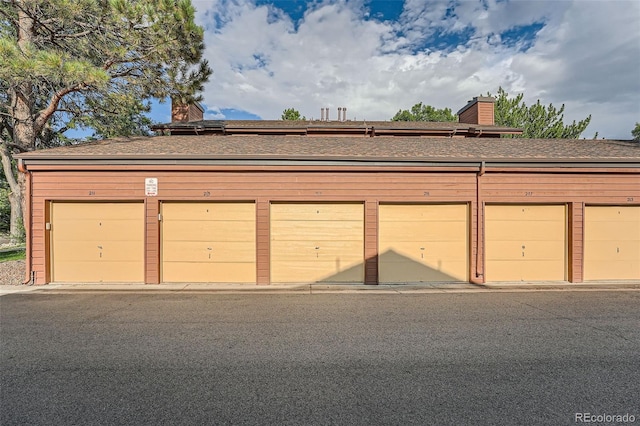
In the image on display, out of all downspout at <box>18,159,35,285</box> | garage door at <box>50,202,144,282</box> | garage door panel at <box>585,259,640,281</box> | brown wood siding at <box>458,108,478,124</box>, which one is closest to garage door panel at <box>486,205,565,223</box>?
garage door panel at <box>585,259,640,281</box>

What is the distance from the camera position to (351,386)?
3.14 metres

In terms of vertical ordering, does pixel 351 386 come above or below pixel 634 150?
below

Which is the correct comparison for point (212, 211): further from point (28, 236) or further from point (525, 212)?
point (525, 212)

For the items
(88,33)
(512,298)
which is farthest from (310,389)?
(88,33)

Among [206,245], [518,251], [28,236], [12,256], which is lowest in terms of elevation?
[12,256]

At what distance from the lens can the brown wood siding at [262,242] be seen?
779cm

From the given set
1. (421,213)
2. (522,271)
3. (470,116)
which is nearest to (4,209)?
(421,213)

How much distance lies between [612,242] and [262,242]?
9412mm

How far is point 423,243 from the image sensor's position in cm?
805

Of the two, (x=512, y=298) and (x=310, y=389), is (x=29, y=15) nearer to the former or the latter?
(x=310, y=389)

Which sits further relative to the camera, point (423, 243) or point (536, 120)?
point (536, 120)

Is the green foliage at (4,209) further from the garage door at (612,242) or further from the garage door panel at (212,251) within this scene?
the garage door at (612,242)

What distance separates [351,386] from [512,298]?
5.09 m

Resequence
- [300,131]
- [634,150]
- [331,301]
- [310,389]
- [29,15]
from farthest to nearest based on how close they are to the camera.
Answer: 1. [300,131]
2. [634,150]
3. [29,15]
4. [331,301]
5. [310,389]
